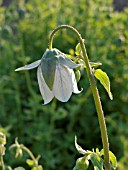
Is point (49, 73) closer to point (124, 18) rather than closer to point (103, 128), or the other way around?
point (103, 128)

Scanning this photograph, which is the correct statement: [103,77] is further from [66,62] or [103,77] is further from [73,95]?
[73,95]

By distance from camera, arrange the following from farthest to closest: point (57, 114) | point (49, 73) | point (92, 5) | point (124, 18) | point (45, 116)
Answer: point (92, 5)
point (124, 18)
point (45, 116)
point (57, 114)
point (49, 73)

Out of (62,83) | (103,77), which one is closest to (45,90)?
(62,83)

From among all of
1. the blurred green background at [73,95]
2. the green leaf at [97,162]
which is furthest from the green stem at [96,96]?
the blurred green background at [73,95]

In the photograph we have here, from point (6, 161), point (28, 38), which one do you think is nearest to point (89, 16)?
point (28, 38)

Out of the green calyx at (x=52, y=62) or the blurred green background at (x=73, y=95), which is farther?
the blurred green background at (x=73, y=95)

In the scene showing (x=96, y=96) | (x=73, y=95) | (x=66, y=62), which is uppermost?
(x=66, y=62)

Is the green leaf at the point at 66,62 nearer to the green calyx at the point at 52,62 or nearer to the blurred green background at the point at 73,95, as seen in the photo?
the green calyx at the point at 52,62
